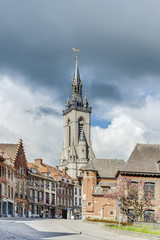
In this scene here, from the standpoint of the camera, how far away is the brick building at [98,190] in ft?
235

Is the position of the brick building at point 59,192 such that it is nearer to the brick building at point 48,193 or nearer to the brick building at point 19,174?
the brick building at point 48,193

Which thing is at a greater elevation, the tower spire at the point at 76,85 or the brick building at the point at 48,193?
the tower spire at the point at 76,85

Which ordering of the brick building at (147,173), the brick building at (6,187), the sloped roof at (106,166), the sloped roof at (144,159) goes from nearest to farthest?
the brick building at (147,173) < the sloped roof at (144,159) < the brick building at (6,187) < the sloped roof at (106,166)

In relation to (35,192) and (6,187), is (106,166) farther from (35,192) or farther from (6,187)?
(35,192)

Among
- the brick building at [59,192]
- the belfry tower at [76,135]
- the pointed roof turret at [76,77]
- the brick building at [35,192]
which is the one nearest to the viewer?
the brick building at [35,192]

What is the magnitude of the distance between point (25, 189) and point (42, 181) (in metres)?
13.4

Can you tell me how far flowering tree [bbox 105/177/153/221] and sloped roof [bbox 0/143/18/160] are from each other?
30659 millimetres

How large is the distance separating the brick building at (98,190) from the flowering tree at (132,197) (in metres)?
13.5

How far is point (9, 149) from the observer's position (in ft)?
270

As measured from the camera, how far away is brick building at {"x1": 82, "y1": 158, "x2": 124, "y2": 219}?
2822 inches

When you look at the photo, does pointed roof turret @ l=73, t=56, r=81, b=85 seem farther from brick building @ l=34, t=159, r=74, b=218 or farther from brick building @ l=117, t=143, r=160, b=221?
brick building @ l=117, t=143, r=160, b=221

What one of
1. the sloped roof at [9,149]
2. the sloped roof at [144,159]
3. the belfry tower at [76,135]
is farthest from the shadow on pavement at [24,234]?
the belfry tower at [76,135]

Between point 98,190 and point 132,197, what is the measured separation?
57.8 ft

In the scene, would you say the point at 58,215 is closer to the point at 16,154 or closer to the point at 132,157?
the point at 16,154
